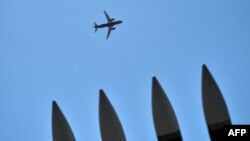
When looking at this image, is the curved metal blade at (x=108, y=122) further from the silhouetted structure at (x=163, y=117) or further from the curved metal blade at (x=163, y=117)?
the curved metal blade at (x=163, y=117)

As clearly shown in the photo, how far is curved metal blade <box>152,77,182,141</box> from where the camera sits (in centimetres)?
1917

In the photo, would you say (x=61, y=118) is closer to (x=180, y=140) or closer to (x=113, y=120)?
(x=113, y=120)

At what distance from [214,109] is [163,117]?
8.32 feet

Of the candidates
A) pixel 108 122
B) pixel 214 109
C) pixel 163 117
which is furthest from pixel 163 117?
pixel 108 122

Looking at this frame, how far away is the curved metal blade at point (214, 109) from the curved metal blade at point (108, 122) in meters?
4.32

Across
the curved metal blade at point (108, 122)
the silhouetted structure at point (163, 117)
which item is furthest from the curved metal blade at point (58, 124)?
the curved metal blade at point (108, 122)

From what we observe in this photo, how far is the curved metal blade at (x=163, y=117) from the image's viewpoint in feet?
62.9

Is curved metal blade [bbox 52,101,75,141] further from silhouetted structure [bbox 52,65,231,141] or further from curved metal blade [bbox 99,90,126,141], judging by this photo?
curved metal blade [bbox 99,90,126,141]

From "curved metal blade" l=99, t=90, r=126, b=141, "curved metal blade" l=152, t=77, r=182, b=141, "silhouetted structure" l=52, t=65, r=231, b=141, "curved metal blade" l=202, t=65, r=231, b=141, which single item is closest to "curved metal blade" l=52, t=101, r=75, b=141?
"silhouetted structure" l=52, t=65, r=231, b=141

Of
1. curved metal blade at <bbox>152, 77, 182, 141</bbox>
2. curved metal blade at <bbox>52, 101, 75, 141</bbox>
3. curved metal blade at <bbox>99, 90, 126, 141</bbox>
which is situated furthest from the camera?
curved metal blade at <bbox>52, 101, 75, 141</bbox>

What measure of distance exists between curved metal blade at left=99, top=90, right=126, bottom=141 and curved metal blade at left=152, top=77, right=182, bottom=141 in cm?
185

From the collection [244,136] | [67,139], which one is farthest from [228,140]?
[67,139]

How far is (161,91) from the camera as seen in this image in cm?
1950

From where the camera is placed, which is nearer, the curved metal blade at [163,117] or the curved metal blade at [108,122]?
the curved metal blade at [163,117]
